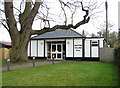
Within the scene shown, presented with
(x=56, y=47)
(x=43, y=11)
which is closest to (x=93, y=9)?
(x=43, y=11)

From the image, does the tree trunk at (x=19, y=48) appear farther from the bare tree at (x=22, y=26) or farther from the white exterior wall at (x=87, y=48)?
the white exterior wall at (x=87, y=48)

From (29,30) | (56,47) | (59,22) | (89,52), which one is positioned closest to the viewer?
(59,22)

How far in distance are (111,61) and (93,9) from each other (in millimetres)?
6025

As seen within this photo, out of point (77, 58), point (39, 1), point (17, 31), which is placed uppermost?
point (39, 1)

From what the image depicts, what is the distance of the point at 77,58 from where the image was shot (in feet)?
66.6

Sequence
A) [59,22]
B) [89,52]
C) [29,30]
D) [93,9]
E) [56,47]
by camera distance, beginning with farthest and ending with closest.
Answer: [56,47] → [89,52] → [29,30] → [59,22] → [93,9]

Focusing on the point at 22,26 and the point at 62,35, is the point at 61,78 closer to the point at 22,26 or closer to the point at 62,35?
the point at 22,26

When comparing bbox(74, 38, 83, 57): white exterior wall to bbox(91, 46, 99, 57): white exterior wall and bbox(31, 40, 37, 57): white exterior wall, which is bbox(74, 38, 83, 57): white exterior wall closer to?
bbox(91, 46, 99, 57): white exterior wall

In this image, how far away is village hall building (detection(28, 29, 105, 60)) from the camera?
19625mm

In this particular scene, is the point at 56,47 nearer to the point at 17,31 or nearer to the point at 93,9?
the point at 17,31

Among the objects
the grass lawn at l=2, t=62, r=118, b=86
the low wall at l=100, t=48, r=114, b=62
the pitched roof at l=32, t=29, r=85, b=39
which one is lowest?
the grass lawn at l=2, t=62, r=118, b=86

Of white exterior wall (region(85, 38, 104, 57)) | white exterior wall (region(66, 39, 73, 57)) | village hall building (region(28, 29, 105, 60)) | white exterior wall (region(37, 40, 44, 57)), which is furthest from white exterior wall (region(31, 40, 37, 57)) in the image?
white exterior wall (region(85, 38, 104, 57))

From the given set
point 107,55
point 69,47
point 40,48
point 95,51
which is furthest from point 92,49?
point 40,48

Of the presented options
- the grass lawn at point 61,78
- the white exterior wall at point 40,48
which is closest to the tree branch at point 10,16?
the grass lawn at point 61,78
